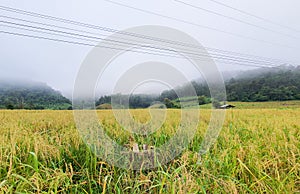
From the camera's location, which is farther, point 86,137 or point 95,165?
point 86,137

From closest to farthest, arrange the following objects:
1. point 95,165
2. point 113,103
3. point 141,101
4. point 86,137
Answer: point 95,165, point 86,137, point 113,103, point 141,101

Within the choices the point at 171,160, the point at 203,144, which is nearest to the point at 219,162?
the point at 171,160

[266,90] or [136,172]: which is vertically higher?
[266,90]

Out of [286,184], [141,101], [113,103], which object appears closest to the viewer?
[286,184]

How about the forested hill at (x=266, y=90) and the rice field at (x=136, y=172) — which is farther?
the forested hill at (x=266, y=90)

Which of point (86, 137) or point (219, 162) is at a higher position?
point (86, 137)

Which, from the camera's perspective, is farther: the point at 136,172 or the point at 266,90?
the point at 266,90

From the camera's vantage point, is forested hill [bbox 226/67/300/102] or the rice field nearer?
the rice field

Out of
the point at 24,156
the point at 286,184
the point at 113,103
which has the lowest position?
the point at 286,184

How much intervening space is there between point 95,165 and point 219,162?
3.91 ft

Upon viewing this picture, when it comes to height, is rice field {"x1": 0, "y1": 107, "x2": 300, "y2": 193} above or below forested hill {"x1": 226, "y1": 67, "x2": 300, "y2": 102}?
below

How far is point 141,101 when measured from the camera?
133 inches

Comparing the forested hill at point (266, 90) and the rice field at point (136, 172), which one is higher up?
the forested hill at point (266, 90)

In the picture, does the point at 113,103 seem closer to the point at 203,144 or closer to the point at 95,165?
the point at 95,165
